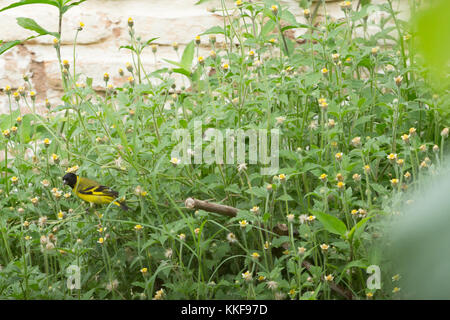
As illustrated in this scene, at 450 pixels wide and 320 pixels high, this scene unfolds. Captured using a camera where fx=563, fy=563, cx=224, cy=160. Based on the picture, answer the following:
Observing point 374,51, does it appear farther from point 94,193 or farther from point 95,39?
point 95,39

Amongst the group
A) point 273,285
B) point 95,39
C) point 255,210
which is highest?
point 95,39

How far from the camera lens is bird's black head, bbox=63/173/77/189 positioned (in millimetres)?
1416

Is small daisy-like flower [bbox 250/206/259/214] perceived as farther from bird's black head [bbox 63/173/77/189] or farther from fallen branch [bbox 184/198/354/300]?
bird's black head [bbox 63/173/77/189]

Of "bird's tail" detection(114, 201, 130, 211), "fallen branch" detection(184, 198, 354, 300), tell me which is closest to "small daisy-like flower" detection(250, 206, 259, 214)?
"fallen branch" detection(184, 198, 354, 300)

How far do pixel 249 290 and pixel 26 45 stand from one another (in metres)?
2.07

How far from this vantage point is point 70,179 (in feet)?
4.66

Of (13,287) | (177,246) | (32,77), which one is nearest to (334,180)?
(177,246)

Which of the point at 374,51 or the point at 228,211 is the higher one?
the point at 374,51

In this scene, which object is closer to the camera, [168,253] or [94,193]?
[168,253]

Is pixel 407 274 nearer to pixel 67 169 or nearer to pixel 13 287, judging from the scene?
pixel 13 287

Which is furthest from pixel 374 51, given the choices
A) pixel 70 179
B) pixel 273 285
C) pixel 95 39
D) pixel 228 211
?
pixel 95 39

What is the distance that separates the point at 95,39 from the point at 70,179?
1441 mm

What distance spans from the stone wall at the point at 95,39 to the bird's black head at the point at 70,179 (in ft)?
4.19

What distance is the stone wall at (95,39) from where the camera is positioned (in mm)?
2660
